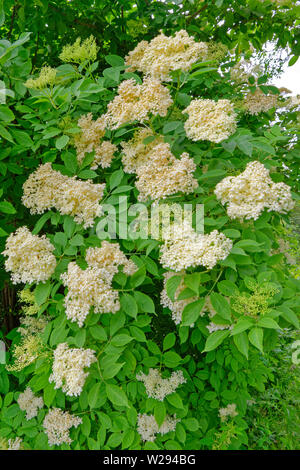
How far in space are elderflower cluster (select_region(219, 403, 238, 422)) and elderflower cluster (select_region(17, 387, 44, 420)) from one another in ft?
2.96

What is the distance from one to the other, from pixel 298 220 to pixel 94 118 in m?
1.41

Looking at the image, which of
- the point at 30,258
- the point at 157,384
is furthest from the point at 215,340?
the point at 30,258

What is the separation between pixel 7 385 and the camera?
1764 millimetres

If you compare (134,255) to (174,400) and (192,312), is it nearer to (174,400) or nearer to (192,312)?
(192,312)

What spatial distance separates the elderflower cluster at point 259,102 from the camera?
1.90 meters

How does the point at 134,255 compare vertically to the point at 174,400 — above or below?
above

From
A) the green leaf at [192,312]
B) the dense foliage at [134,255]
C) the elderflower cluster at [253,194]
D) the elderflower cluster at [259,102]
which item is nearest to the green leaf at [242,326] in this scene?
the dense foliage at [134,255]

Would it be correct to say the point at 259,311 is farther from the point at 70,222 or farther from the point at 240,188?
the point at 70,222

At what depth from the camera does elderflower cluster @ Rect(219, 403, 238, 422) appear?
1915 mm

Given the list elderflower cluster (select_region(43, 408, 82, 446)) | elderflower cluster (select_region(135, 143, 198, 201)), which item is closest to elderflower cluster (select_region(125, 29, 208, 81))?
elderflower cluster (select_region(135, 143, 198, 201))

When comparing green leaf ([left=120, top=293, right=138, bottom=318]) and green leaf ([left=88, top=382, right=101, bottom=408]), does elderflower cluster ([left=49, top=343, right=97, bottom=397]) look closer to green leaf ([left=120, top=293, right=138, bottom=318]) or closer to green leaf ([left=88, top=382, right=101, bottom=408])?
green leaf ([left=88, top=382, right=101, bottom=408])

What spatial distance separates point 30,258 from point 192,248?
23.2 inches

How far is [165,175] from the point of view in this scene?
4.22 ft

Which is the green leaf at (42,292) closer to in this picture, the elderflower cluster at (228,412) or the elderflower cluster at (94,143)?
the elderflower cluster at (94,143)
